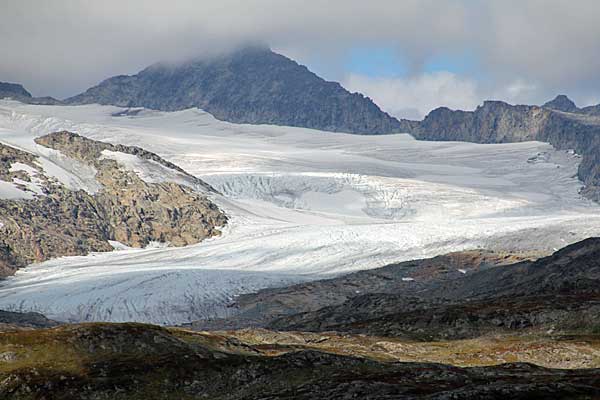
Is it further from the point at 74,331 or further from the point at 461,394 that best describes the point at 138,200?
the point at 461,394

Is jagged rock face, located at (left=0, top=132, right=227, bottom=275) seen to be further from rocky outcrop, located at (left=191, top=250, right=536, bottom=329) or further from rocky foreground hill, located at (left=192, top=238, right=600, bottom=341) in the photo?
rocky foreground hill, located at (left=192, top=238, right=600, bottom=341)

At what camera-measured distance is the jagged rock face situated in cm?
16488

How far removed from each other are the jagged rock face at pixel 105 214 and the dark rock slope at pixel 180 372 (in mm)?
128117

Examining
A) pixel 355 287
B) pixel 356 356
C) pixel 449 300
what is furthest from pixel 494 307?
pixel 355 287

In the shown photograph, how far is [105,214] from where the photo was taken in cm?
18838

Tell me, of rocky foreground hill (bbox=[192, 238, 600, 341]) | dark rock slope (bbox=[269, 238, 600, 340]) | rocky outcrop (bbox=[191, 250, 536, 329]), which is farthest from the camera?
rocky outcrop (bbox=[191, 250, 536, 329])

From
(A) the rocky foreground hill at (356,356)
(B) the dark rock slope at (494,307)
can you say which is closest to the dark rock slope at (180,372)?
(A) the rocky foreground hill at (356,356)

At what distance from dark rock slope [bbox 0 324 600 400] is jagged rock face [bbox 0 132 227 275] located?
420ft

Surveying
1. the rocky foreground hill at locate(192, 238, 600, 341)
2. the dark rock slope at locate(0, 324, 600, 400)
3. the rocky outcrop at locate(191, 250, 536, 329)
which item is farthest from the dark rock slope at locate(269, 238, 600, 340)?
the dark rock slope at locate(0, 324, 600, 400)

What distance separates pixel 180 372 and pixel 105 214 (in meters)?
159

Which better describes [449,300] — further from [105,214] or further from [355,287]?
[105,214]

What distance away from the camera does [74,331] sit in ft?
127

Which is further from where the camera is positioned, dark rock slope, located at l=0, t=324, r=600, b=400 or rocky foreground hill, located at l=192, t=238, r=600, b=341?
rocky foreground hill, located at l=192, t=238, r=600, b=341

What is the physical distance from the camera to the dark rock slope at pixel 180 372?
2980 centimetres
